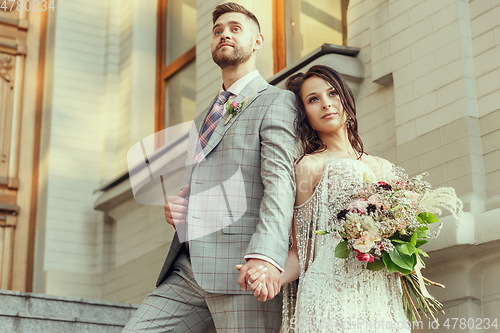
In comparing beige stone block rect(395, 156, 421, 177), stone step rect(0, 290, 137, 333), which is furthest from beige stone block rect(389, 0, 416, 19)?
stone step rect(0, 290, 137, 333)

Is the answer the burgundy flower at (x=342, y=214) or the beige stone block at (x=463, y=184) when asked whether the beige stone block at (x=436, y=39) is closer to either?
the beige stone block at (x=463, y=184)

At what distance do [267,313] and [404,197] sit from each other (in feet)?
2.27

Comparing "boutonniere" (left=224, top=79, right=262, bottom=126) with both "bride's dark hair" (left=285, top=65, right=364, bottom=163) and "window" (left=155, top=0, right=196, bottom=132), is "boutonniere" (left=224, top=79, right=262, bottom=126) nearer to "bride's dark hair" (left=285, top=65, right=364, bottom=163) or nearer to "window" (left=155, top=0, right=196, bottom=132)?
"bride's dark hair" (left=285, top=65, right=364, bottom=163)

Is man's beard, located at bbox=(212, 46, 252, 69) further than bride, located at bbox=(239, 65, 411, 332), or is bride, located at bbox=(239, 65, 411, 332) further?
man's beard, located at bbox=(212, 46, 252, 69)

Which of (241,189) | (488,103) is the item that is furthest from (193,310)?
(488,103)

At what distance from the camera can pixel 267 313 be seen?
2562mm

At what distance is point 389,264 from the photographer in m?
2.37

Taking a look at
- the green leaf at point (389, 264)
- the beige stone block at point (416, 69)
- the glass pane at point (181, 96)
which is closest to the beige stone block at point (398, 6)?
the beige stone block at point (416, 69)

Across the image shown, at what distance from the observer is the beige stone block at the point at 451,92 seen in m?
3.46

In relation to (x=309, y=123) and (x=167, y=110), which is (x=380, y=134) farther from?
(x=167, y=110)

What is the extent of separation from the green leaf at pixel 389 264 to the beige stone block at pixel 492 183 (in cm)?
115

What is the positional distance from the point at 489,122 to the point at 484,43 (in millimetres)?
436

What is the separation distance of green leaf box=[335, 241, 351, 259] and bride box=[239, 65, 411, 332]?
0.07m

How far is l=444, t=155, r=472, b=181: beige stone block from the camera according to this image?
332 cm
